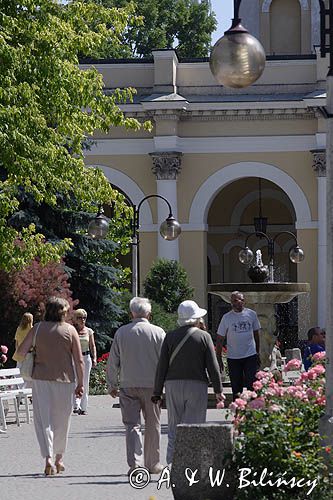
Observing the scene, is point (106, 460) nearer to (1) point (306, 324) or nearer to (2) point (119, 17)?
(2) point (119, 17)

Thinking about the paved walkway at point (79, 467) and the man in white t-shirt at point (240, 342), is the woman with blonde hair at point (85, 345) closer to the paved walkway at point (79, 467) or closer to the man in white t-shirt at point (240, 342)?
the paved walkway at point (79, 467)

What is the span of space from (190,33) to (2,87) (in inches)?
1736

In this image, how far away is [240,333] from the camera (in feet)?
56.0

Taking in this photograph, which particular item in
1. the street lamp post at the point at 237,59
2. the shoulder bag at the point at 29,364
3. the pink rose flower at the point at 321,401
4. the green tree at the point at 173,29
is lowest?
the pink rose flower at the point at 321,401

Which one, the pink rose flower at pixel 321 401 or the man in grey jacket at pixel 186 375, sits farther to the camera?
the man in grey jacket at pixel 186 375

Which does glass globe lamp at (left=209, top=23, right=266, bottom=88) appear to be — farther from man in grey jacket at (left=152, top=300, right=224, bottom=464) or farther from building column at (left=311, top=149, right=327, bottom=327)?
building column at (left=311, top=149, right=327, bottom=327)

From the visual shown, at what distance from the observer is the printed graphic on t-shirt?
17078 millimetres

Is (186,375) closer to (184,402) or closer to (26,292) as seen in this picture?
(184,402)

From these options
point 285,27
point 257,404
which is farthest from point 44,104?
point 285,27

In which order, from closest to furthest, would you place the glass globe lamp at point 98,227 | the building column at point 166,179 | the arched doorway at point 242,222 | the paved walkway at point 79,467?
the paved walkway at point 79,467
the glass globe lamp at point 98,227
the building column at point 166,179
the arched doorway at point 242,222

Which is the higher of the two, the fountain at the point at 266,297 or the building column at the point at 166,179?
the building column at the point at 166,179

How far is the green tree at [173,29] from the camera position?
201 ft

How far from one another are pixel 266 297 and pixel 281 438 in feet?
43.7

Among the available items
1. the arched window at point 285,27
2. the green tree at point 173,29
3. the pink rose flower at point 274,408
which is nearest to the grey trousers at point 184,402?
the pink rose flower at point 274,408
